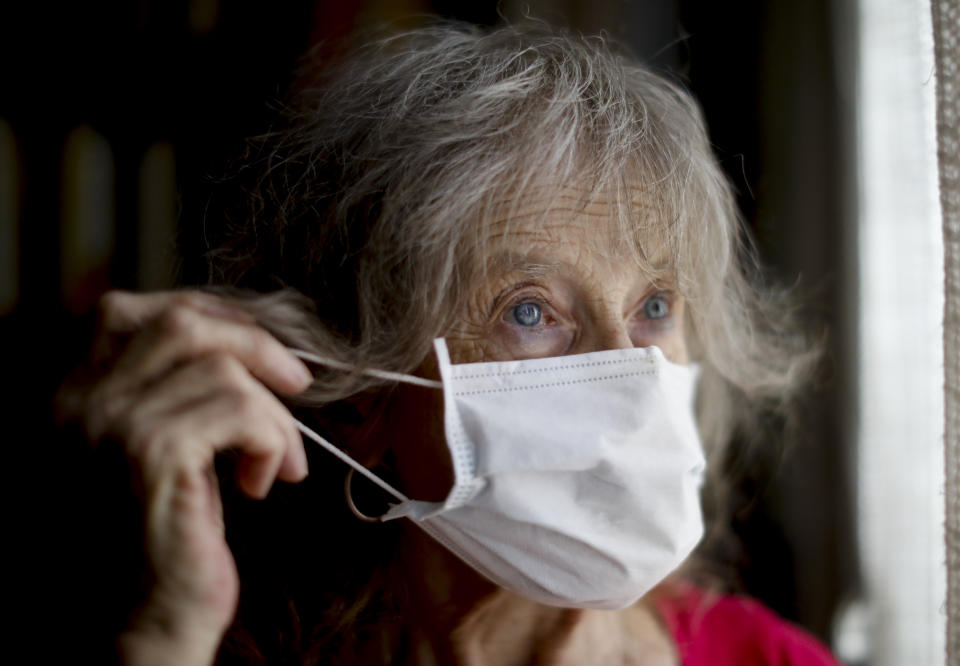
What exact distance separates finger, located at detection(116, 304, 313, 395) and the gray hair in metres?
0.09

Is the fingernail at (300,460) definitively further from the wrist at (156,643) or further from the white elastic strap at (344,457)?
the wrist at (156,643)

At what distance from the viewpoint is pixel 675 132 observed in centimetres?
127

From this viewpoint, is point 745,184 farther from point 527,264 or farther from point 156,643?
point 156,643

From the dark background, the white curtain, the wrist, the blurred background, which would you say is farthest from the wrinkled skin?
the dark background

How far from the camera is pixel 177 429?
37.3 inches

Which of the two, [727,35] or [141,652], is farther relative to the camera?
[727,35]

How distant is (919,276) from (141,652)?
1720 mm

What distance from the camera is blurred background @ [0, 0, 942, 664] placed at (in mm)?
1873

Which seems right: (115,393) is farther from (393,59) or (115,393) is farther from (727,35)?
(727,35)

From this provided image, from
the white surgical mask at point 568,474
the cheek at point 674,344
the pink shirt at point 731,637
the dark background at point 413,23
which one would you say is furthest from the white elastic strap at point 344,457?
the dark background at point 413,23

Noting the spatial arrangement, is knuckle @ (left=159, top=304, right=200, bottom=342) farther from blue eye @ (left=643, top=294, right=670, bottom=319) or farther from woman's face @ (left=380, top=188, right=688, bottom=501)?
blue eye @ (left=643, top=294, right=670, bottom=319)

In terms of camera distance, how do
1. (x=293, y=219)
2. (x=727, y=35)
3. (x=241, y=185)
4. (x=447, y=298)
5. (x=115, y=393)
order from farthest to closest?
1. (x=727, y=35)
2. (x=241, y=185)
3. (x=293, y=219)
4. (x=447, y=298)
5. (x=115, y=393)

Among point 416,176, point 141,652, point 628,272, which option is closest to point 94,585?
point 141,652

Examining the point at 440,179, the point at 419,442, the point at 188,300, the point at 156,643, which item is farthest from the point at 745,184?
the point at 156,643
